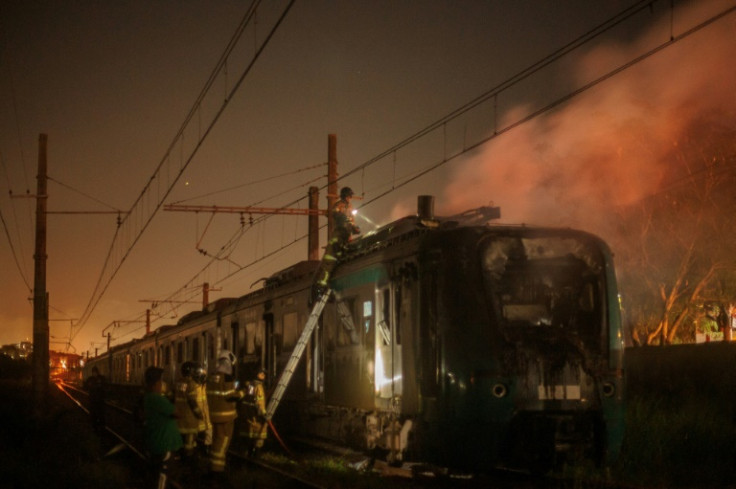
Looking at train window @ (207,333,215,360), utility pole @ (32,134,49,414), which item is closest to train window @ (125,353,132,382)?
utility pole @ (32,134,49,414)

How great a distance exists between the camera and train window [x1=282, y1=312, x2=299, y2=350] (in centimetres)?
1653

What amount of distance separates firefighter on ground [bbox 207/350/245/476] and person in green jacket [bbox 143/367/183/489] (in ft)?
9.96

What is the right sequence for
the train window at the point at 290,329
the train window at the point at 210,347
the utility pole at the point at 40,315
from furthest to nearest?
the utility pole at the point at 40,315 → the train window at the point at 210,347 → the train window at the point at 290,329

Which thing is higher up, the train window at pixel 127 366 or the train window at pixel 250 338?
the train window at pixel 250 338

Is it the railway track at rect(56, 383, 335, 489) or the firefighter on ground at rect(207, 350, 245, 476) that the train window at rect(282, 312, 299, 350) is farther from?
the firefighter on ground at rect(207, 350, 245, 476)

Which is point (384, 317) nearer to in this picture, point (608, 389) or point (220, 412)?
point (220, 412)

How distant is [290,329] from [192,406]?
6.06 meters

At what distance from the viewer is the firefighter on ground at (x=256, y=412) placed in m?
14.3

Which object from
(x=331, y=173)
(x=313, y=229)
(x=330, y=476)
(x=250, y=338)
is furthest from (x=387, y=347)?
(x=313, y=229)

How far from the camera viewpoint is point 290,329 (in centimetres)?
1689

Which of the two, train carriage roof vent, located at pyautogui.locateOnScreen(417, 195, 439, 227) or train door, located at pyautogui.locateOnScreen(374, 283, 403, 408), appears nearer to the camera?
train door, located at pyautogui.locateOnScreen(374, 283, 403, 408)

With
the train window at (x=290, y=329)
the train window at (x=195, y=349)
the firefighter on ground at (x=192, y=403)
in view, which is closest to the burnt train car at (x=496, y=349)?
the firefighter on ground at (x=192, y=403)

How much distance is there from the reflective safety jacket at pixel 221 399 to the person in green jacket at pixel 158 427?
3.09m

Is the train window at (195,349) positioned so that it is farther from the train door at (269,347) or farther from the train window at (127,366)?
the train window at (127,366)
